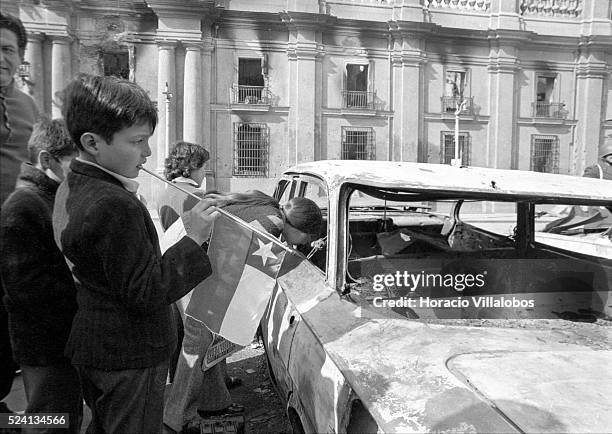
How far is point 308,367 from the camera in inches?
75.1

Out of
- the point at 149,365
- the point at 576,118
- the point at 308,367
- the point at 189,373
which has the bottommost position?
the point at 189,373

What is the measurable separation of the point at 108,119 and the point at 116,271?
1.51ft

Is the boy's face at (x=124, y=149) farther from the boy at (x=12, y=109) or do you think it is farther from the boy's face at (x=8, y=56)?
the boy's face at (x=8, y=56)

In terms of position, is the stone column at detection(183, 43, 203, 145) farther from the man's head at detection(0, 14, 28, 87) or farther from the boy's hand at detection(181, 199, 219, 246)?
the man's head at detection(0, 14, 28, 87)

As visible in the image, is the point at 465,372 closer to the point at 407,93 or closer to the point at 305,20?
the point at 305,20

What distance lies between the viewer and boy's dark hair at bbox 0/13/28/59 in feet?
3.83

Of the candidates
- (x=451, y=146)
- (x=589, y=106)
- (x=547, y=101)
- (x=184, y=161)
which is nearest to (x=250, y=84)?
(x=451, y=146)

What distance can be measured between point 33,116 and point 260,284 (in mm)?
1254

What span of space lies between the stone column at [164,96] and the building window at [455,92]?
1087 centimetres

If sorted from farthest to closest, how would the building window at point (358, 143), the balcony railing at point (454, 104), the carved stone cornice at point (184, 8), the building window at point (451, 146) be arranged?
the building window at point (451, 146) → the balcony railing at point (454, 104) → the building window at point (358, 143) → the carved stone cornice at point (184, 8)

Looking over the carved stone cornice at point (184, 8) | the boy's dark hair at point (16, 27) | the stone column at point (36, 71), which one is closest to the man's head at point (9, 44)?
the boy's dark hair at point (16, 27)

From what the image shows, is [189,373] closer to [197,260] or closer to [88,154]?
[197,260]

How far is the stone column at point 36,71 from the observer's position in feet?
4.42

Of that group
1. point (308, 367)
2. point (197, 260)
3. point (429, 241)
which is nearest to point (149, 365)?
point (197, 260)
